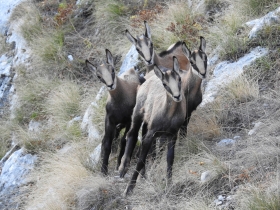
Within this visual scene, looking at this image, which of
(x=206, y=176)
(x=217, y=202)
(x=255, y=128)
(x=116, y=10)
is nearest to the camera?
(x=217, y=202)

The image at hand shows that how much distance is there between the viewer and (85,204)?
254 inches

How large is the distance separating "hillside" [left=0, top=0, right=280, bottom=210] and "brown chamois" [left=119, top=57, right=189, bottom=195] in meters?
0.37

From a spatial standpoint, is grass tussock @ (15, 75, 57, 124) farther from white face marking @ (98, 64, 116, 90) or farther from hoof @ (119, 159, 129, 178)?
hoof @ (119, 159, 129, 178)

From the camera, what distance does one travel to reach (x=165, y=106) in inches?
246

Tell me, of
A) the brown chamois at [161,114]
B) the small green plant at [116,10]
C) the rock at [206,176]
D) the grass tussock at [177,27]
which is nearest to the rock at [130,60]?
the grass tussock at [177,27]

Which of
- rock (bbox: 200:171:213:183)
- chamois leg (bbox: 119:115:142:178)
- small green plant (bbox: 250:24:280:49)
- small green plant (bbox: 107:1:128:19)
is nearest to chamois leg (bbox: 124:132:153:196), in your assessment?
chamois leg (bbox: 119:115:142:178)

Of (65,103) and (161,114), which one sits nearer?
(161,114)

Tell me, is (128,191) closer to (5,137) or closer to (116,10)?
(5,137)

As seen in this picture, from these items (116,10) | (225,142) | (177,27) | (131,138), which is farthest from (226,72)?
(116,10)

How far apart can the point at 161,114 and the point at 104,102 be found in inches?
113

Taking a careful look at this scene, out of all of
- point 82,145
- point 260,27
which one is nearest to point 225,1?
point 260,27

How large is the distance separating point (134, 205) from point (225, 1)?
18.2ft

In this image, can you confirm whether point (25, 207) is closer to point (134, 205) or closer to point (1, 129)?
point (134, 205)

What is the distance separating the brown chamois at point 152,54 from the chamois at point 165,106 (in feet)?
4.25
